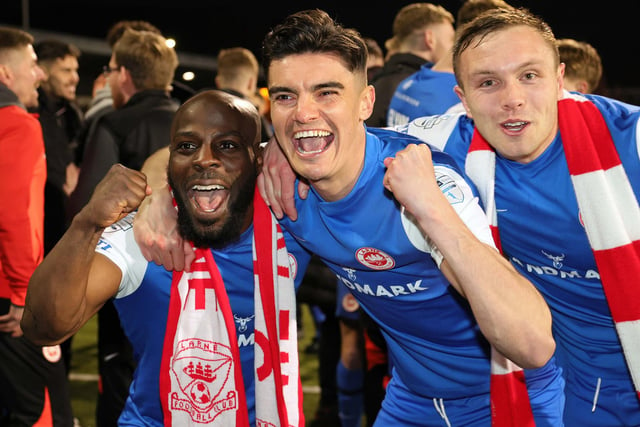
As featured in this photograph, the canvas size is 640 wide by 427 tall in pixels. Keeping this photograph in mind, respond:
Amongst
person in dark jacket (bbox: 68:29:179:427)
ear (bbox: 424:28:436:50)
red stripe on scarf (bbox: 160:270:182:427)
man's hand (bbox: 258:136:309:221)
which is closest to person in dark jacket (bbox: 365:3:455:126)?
ear (bbox: 424:28:436:50)

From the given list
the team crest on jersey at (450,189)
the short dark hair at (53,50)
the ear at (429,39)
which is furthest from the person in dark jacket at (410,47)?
the short dark hair at (53,50)

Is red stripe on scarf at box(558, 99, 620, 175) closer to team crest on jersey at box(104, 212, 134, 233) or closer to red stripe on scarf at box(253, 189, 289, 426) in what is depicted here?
red stripe on scarf at box(253, 189, 289, 426)

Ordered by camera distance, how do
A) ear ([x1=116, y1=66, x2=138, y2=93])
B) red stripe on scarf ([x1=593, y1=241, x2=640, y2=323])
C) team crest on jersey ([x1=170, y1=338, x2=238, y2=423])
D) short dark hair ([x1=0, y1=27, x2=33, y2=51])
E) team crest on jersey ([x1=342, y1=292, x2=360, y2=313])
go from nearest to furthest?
red stripe on scarf ([x1=593, y1=241, x2=640, y2=323]), team crest on jersey ([x1=170, y1=338, x2=238, y2=423]), short dark hair ([x1=0, y1=27, x2=33, y2=51]), ear ([x1=116, y1=66, x2=138, y2=93]), team crest on jersey ([x1=342, y1=292, x2=360, y2=313])

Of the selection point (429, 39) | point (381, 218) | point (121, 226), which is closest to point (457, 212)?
Result: point (381, 218)

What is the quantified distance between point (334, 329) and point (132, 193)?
2.73 m

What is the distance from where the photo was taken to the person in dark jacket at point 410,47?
13.6 feet

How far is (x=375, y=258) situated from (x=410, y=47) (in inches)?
97.2

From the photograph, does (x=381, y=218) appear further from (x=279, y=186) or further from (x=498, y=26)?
(x=498, y=26)

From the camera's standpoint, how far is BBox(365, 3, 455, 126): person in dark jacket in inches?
163

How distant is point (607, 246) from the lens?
2.15 meters

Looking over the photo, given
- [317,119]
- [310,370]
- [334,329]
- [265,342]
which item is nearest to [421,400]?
[265,342]

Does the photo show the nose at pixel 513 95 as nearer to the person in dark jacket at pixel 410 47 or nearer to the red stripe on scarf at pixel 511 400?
the red stripe on scarf at pixel 511 400

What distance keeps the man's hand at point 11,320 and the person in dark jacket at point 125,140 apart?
0.54m

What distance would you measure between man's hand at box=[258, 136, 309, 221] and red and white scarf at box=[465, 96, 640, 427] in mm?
795
